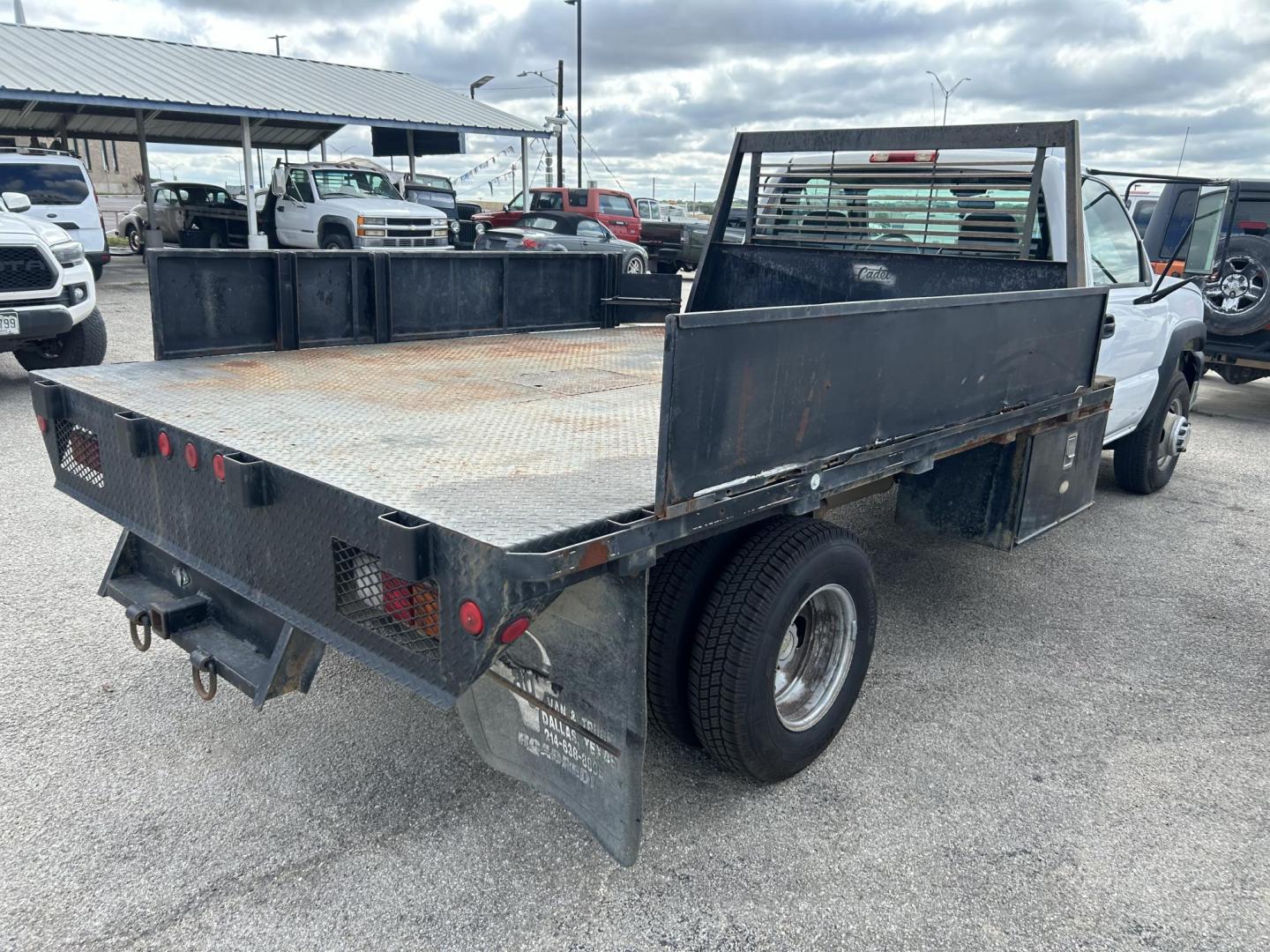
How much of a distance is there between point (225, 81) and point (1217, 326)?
22019 millimetres

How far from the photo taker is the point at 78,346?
8367 millimetres

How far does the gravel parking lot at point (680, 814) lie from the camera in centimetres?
250

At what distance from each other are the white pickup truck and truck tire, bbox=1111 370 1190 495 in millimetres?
14537

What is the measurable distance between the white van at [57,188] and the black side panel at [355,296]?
11.7 metres

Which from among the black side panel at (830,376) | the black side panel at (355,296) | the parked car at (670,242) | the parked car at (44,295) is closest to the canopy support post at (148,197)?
the parked car at (670,242)

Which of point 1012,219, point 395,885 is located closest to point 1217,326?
point 1012,219

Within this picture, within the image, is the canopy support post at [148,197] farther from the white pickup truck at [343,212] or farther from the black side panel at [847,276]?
the black side panel at [847,276]

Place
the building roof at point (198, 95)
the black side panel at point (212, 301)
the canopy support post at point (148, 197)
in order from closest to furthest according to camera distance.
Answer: the black side panel at point (212, 301)
the building roof at point (198, 95)
the canopy support post at point (148, 197)

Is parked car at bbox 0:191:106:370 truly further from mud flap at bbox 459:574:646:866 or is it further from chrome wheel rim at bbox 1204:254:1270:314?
chrome wheel rim at bbox 1204:254:1270:314

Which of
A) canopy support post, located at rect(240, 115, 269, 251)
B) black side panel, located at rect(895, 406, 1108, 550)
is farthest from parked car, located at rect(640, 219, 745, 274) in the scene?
black side panel, located at rect(895, 406, 1108, 550)

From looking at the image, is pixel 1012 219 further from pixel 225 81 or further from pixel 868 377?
pixel 225 81

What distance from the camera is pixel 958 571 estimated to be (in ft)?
16.7

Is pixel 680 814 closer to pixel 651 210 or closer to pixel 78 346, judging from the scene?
pixel 78 346

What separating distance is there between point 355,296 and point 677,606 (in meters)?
2.74
